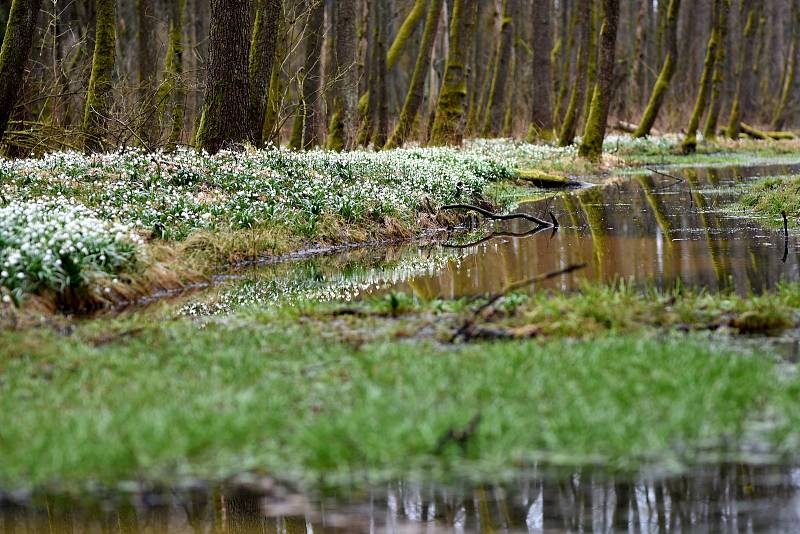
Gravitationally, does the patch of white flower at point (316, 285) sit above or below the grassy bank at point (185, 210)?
below

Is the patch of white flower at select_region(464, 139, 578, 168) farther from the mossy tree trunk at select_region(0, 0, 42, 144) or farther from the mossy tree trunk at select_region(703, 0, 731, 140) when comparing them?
the mossy tree trunk at select_region(0, 0, 42, 144)

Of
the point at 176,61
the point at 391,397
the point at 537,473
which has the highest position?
the point at 176,61

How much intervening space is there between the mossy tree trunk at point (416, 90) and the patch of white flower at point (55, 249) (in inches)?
779

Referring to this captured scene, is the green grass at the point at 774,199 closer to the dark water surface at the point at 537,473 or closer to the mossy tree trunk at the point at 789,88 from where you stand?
the dark water surface at the point at 537,473

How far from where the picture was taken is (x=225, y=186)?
15.2 metres

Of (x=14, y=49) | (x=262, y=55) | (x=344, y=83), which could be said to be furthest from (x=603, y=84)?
(x=14, y=49)

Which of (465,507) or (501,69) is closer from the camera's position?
(465,507)

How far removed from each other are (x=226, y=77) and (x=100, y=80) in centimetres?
254

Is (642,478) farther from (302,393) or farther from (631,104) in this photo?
(631,104)

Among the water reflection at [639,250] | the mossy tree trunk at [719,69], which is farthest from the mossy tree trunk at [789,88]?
the water reflection at [639,250]

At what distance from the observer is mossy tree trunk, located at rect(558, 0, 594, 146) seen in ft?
109

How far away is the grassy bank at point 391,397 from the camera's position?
5.15m

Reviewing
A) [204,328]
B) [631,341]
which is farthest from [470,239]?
[631,341]

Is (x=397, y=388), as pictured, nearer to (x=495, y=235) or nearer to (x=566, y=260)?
(x=566, y=260)
